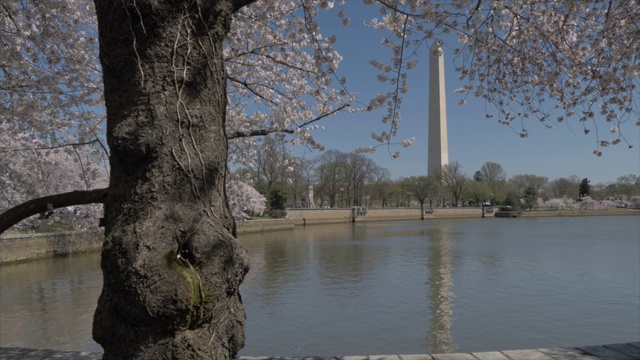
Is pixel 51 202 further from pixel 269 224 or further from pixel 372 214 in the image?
pixel 372 214

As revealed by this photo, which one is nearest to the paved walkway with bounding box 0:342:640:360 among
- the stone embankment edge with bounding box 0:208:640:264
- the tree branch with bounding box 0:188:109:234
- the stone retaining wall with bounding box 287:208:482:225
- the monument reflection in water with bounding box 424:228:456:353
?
the tree branch with bounding box 0:188:109:234

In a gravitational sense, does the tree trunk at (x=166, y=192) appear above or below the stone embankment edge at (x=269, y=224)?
above

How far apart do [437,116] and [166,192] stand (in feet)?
194

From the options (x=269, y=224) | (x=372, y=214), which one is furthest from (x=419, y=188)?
(x=269, y=224)

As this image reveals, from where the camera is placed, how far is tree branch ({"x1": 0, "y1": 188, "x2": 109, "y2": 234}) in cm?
236

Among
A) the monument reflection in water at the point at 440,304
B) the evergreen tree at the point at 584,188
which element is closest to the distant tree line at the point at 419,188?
the evergreen tree at the point at 584,188

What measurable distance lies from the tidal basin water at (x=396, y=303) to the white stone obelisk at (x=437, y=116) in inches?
1530

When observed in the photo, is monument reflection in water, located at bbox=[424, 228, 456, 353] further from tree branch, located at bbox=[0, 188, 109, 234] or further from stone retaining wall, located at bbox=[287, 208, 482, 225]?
stone retaining wall, located at bbox=[287, 208, 482, 225]

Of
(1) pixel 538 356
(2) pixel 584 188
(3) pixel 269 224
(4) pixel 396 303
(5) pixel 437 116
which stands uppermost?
(5) pixel 437 116

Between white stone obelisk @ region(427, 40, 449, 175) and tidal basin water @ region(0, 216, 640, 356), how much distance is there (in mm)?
38862

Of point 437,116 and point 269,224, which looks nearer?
point 269,224

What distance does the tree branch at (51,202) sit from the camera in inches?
92.9

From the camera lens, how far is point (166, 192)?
70.1 inches

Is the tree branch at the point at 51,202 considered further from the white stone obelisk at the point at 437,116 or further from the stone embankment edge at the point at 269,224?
the white stone obelisk at the point at 437,116
